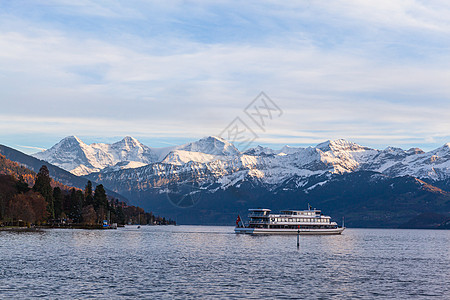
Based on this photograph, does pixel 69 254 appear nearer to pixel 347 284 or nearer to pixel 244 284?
pixel 244 284

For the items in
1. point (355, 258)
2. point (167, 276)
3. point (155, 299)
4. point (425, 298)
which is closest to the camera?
point (155, 299)

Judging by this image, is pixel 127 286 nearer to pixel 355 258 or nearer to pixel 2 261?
pixel 2 261

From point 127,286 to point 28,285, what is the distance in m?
14.7

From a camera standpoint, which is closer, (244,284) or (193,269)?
(244,284)

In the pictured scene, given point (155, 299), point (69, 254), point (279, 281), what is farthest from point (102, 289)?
point (69, 254)

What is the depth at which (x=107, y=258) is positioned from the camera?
444ft

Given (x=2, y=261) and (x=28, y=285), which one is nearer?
(x=28, y=285)

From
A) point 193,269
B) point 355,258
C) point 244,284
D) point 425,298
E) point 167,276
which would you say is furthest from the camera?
point 355,258

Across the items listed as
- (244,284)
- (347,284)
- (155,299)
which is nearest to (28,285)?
(155,299)

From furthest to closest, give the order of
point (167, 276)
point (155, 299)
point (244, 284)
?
point (167, 276) → point (244, 284) → point (155, 299)

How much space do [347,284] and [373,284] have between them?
4.87m

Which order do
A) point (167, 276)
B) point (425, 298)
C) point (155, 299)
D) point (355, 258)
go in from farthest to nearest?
point (355, 258), point (167, 276), point (425, 298), point (155, 299)

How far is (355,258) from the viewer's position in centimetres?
15512

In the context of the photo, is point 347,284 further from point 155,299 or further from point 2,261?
point 2,261
